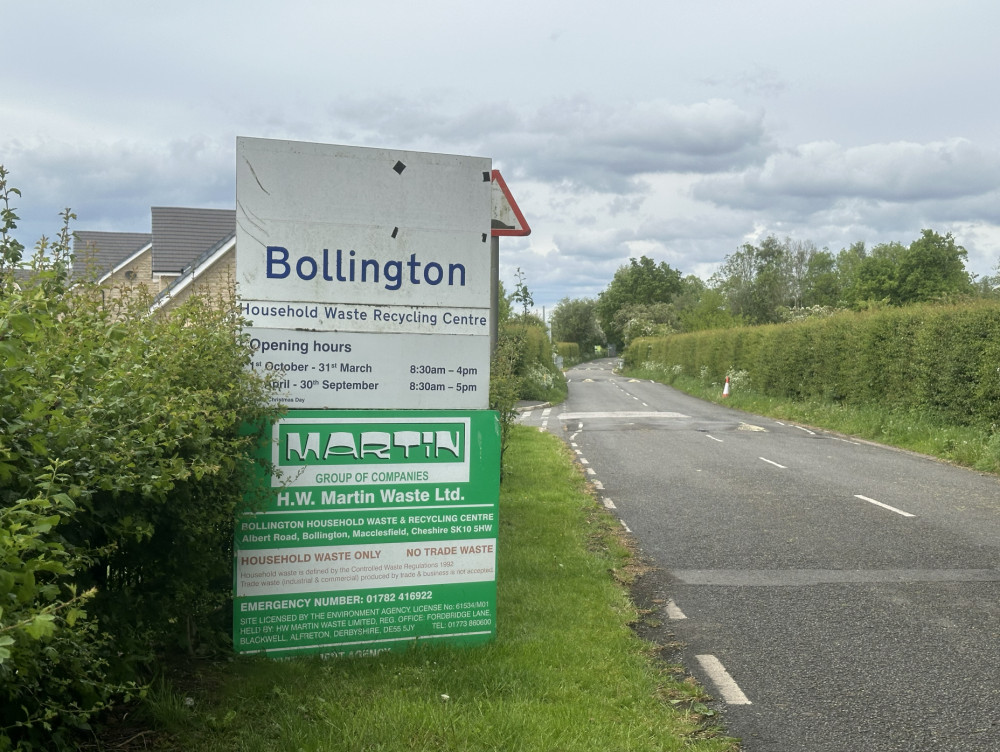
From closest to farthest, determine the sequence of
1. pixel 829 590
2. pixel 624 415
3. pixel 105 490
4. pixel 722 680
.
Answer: pixel 105 490 < pixel 722 680 < pixel 829 590 < pixel 624 415

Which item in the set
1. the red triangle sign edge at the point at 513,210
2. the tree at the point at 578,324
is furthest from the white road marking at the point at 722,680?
the tree at the point at 578,324

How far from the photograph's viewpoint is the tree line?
71.6 metres

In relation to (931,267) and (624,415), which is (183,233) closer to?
(624,415)

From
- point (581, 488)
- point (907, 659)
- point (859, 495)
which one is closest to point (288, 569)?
point (907, 659)

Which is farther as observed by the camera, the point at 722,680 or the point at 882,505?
the point at 882,505

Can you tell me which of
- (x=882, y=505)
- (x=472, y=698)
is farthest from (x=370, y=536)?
(x=882, y=505)

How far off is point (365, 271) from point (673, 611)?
11.2 feet

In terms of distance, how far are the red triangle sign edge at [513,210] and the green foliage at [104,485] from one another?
8.64 ft

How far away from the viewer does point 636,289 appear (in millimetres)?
132375

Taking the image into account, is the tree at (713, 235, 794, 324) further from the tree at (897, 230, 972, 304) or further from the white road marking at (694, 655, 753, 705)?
the white road marking at (694, 655, 753, 705)

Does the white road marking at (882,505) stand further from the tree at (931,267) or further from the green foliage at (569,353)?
the green foliage at (569,353)

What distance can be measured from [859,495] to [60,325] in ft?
34.5

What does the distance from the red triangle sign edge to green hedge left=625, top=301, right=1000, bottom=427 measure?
1372 centimetres

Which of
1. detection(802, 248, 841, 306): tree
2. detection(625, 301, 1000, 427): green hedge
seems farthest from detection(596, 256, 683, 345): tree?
detection(625, 301, 1000, 427): green hedge
